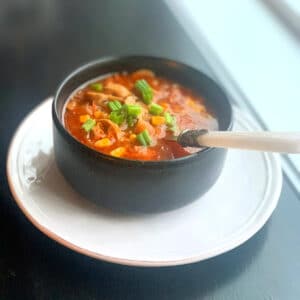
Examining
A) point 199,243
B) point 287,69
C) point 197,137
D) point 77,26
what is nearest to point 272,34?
point 287,69

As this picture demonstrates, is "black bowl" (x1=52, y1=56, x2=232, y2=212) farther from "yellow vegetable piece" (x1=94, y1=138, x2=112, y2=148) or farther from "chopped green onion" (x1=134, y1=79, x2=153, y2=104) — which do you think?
"chopped green onion" (x1=134, y1=79, x2=153, y2=104)

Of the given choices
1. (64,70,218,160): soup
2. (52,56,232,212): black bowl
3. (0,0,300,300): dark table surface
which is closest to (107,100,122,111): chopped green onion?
(64,70,218,160): soup

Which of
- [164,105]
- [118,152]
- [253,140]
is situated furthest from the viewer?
[164,105]

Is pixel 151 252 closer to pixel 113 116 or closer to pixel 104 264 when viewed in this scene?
pixel 104 264

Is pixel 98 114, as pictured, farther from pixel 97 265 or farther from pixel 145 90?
pixel 97 265

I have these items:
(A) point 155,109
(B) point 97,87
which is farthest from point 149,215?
(B) point 97,87

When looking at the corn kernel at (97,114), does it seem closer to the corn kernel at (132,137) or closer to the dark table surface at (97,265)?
the corn kernel at (132,137)
